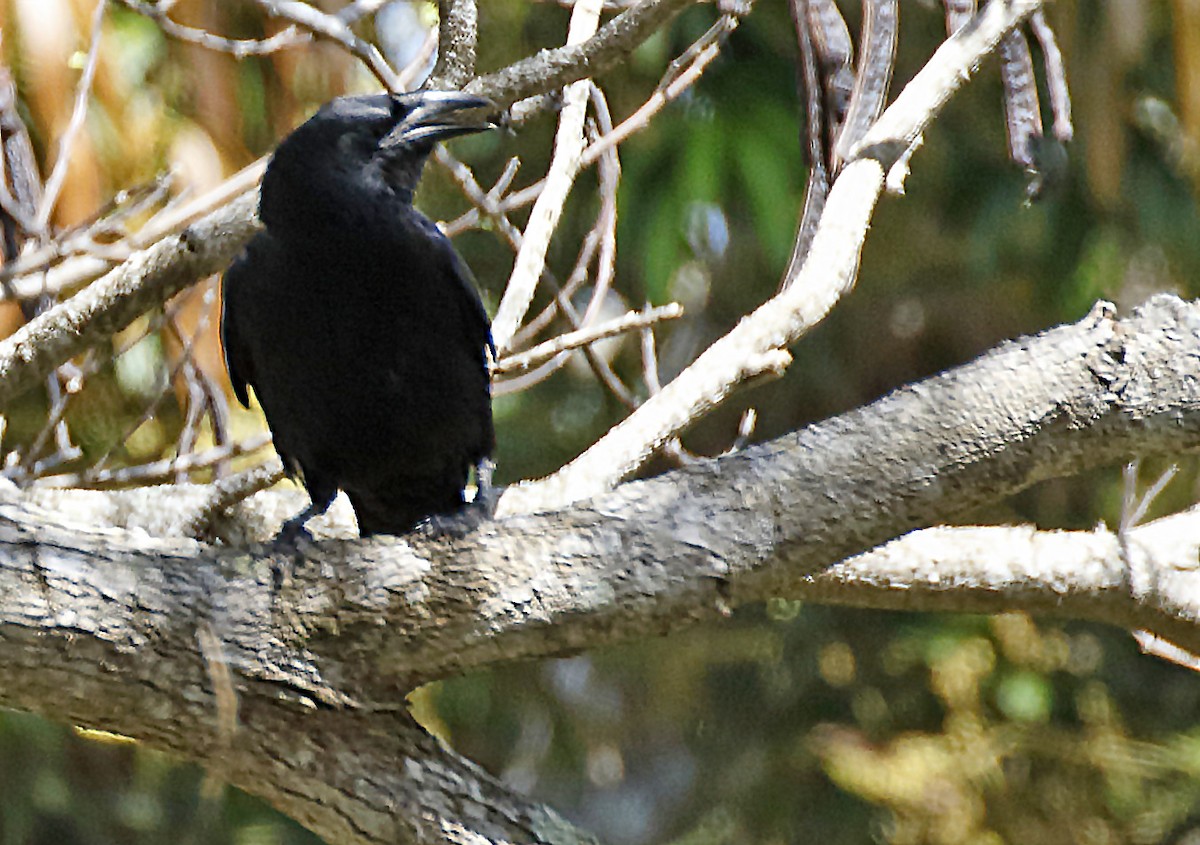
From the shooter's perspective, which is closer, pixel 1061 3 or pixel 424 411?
pixel 424 411

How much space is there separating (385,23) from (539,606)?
338 cm

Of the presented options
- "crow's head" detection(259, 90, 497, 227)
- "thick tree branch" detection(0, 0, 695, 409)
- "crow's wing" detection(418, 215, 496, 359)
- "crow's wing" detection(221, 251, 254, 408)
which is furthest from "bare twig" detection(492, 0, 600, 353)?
"crow's wing" detection(221, 251, 254, 408)

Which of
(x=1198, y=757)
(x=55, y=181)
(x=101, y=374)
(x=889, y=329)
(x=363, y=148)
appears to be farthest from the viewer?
(x=889, y=329)

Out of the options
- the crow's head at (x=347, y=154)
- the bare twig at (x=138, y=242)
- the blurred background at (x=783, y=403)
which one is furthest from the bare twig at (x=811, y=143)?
the blurred background at (x=783, y=403)

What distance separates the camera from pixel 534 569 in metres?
1.86

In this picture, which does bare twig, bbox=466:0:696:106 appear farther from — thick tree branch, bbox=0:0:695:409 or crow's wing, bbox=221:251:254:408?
crow's wing, bbox=221:251:254:408

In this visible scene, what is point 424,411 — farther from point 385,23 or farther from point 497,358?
point 385,23

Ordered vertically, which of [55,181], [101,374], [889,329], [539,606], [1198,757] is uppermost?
[55,181]

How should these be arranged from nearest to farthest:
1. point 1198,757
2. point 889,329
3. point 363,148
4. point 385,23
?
point 363,148, point 385,23, point 1198,757, point 889,329

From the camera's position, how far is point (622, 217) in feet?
18.5

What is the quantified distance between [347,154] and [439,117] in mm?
237

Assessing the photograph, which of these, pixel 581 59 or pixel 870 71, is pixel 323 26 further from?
pixel 870 71

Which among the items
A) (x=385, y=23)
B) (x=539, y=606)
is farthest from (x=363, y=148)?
(x=385, y=23)

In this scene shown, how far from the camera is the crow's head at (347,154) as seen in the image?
2.68 meters
